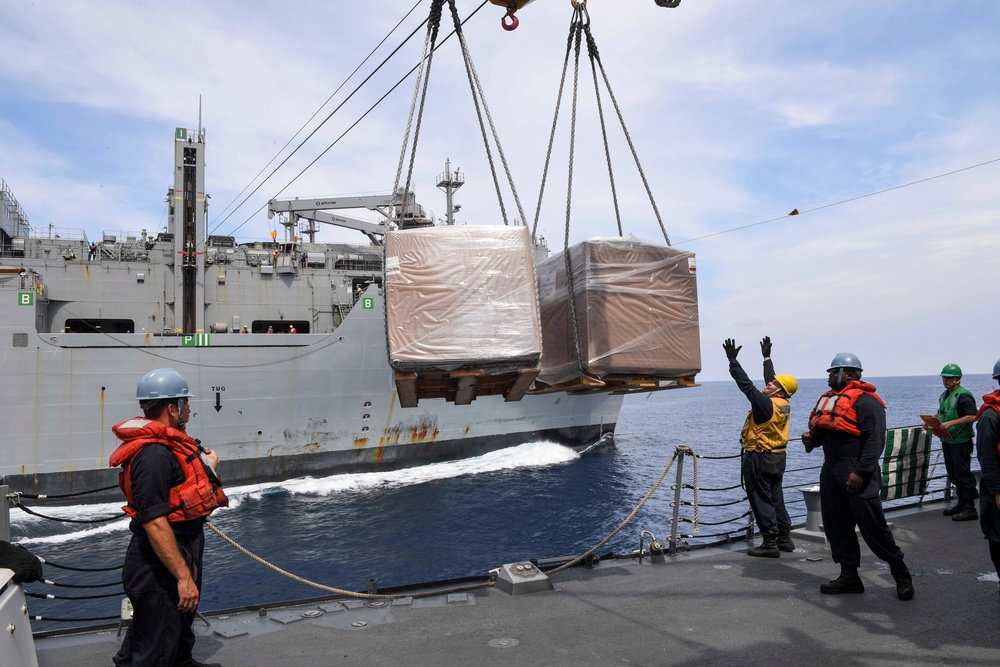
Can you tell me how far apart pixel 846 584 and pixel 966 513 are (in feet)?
11.2

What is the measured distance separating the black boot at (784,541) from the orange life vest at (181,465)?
5442mm

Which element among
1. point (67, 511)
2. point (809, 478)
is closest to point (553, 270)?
point (67, 511)

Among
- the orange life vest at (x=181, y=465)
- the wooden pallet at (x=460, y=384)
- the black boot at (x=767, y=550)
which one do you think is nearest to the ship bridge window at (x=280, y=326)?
the wooden pallet at (x=460, y=384)

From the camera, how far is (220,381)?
58.8 feet

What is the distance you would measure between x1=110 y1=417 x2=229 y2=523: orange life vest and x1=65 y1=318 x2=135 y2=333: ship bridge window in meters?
19.0

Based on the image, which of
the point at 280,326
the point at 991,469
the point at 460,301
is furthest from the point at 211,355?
the point at 991,469

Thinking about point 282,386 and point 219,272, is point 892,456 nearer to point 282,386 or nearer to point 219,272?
point 282,386

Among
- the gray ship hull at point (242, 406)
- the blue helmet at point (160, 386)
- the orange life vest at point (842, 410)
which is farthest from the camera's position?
the gray ship hull at point (242, 406)

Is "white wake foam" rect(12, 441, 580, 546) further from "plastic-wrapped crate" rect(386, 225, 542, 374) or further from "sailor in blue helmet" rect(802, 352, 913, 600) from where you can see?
"sailor in blue helmet" rect(802, 352, 913, 600)

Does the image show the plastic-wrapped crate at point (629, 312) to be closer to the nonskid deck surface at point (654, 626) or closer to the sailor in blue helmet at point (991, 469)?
the nonskid deck surface at point (654, 626)

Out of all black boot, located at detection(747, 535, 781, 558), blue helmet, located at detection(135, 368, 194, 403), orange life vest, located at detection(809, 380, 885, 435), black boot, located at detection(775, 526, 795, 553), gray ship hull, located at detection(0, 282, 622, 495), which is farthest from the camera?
gray ship hull, located at detection(0, 282, 622, 495)

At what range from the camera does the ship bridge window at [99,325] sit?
62.7 feet

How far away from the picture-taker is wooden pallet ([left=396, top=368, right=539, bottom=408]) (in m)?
5.14

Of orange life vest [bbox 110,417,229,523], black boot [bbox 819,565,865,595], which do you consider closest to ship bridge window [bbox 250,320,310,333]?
orange life vest [bbox 110,417,229,523]
